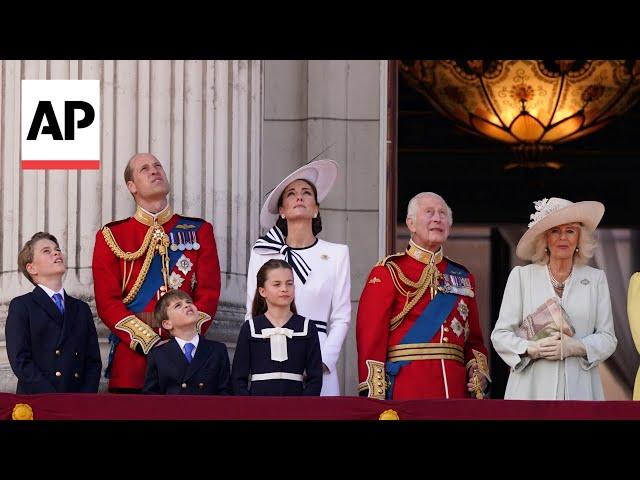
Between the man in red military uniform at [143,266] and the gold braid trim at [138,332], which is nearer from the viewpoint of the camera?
the gold braid trim at [138,332]

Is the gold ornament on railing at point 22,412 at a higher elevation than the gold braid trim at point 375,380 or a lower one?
lower

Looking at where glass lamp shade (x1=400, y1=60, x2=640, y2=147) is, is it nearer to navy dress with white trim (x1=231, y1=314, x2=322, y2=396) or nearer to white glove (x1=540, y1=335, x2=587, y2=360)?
white glove (x1=540, y1=335, x2=587, y2=360)

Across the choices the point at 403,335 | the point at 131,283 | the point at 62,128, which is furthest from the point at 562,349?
the point at 62,128

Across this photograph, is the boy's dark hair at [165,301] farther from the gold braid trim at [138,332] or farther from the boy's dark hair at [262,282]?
the boy's dark hair at [262,282]

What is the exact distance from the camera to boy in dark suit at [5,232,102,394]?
10.3 metres

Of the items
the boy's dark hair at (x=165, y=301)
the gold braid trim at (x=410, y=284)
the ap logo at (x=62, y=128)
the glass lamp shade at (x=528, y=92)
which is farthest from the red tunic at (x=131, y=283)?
the glass lamp shade at (x=528, y=92)

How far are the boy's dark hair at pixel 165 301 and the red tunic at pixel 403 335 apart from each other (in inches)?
35.0

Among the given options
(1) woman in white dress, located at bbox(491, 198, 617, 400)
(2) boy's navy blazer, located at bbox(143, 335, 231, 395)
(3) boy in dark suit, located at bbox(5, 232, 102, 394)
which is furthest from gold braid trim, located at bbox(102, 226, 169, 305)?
(1) woman in white dress, located at bbox(491, 198, 617, 400)

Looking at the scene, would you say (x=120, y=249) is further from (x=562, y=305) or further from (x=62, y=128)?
(x=562, y=305)

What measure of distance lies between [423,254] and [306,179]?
0.78 metres

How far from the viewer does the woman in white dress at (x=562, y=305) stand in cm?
1052

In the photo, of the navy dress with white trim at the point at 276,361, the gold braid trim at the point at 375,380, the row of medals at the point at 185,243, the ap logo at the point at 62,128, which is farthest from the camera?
the ap logo at the point at 62,128

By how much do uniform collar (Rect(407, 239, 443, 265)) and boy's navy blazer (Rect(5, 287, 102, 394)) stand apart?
167 centimetres

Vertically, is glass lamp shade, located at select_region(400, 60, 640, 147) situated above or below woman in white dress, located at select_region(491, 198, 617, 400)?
above
